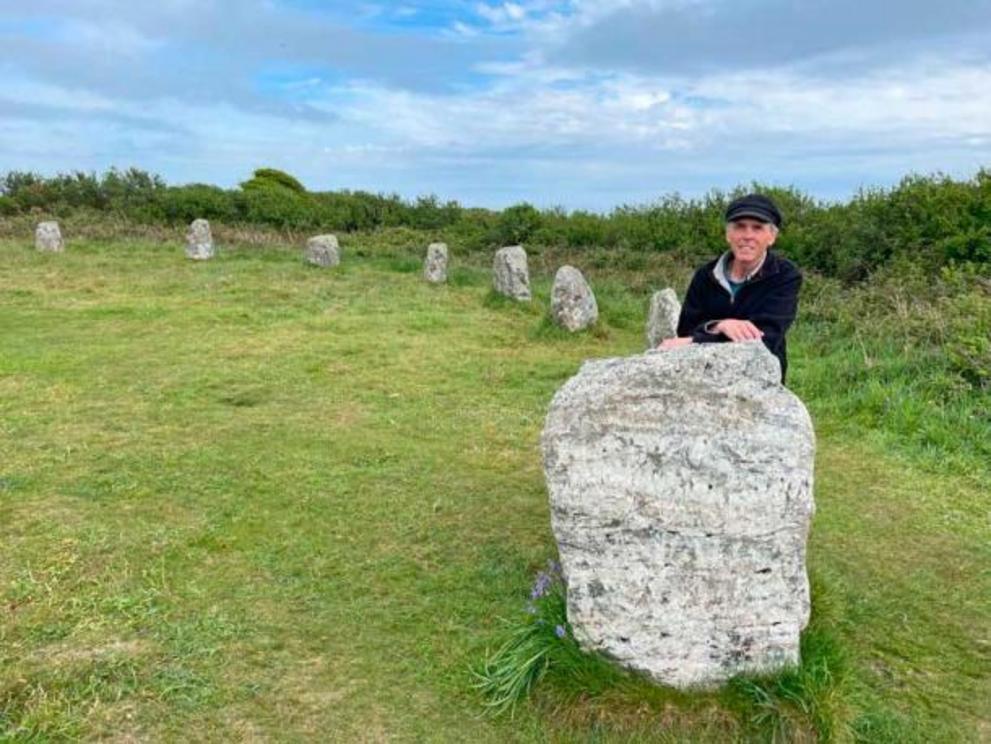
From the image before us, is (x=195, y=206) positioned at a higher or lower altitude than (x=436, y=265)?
higher

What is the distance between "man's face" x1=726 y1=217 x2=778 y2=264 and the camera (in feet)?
13.0

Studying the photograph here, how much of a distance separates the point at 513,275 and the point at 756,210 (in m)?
10.2

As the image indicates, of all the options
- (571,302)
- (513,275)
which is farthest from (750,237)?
(513,275)

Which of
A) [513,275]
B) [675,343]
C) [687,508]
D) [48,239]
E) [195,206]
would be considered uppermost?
[195,206]

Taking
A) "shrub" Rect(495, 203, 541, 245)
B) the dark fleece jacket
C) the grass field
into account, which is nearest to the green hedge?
"shrub" Rect(495, 203, 541, 245)

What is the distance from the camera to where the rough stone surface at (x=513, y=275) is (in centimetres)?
1405

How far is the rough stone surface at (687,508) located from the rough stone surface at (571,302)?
26.9 ft

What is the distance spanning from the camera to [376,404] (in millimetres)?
8273

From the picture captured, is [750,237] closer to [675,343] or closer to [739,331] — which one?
[739,331]

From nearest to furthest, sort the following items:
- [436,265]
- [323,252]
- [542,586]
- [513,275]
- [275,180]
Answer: [542,586], [513,275], [436,265], [323,252], [275,180]

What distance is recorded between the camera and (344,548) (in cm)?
514

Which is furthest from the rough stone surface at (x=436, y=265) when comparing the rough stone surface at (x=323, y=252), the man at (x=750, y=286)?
the man at (x=750, y=286)

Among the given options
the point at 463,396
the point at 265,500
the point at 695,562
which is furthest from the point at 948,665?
the point at 463,396

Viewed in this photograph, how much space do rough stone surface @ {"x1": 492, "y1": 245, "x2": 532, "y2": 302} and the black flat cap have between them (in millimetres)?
10064
